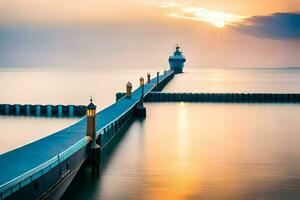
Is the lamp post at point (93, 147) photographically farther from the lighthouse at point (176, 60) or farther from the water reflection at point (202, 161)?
the lighthouse at point (176, 60)

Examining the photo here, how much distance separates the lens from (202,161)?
2198cm

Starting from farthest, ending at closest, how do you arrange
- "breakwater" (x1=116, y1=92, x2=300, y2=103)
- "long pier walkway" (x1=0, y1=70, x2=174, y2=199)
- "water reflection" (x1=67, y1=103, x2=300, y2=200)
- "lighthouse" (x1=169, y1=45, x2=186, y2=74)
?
"lighthouse" (x1=169, y1=45, x2=186, y2=74) < "breakwater" (x1=116, y1=92, x2=300, y2=103) < "water reflection" (x1=67, y1=103, x2=300, y2=200) < "long pier walkway" (x1=0, y1=70, x2=174, y2=199)

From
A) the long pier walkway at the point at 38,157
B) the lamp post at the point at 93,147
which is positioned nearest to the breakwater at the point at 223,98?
the long pier walkway at the point at 38,157

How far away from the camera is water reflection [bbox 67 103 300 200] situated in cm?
1669

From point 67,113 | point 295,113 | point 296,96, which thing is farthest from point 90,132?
point 296,96

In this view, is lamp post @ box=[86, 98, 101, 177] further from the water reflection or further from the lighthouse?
the lighthouse

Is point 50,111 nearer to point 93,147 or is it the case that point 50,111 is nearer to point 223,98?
point 223,98

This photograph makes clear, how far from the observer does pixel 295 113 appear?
4253cm

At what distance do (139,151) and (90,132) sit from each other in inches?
203

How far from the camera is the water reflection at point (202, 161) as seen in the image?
16.7 m

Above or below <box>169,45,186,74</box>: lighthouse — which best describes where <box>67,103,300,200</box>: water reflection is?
below

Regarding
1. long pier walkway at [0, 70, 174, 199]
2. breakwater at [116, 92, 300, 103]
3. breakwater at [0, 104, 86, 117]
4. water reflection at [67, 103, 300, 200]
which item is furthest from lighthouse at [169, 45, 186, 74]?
long pier walkway at [0, 70, 174, 199]

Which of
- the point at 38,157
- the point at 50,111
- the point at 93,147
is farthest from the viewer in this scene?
the point at 50,111

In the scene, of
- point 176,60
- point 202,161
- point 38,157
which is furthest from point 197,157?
point 176,60
